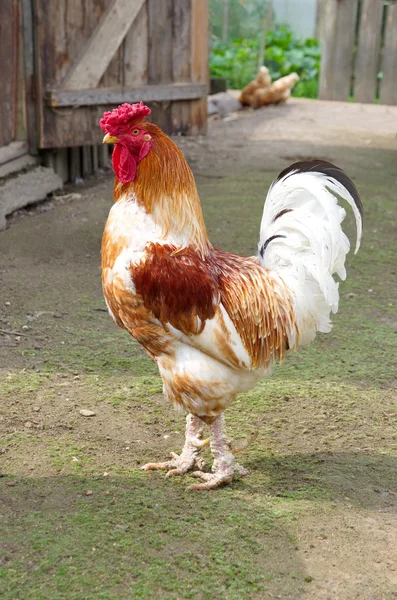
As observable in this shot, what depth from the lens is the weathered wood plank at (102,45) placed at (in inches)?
323

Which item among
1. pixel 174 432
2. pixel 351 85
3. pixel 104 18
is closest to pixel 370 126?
pixel 351 85

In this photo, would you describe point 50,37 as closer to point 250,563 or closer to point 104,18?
point 104,18

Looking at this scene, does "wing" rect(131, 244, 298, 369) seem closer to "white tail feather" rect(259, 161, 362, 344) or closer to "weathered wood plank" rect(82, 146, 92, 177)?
"white tail feather" rect(259, 161, 362, 344)

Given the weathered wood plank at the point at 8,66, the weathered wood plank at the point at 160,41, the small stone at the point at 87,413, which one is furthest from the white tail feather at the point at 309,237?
the weathered wood plank at the point at 160,41

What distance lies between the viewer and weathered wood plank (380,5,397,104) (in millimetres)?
14211

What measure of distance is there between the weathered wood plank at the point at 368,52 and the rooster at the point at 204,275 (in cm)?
1193

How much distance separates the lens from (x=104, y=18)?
8359 millimetres

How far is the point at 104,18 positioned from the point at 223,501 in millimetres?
6516

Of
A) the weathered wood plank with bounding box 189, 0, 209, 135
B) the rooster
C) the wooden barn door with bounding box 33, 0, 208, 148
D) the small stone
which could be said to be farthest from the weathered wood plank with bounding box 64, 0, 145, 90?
the rooster

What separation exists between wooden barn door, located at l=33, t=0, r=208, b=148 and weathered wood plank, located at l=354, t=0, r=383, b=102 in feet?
18.8

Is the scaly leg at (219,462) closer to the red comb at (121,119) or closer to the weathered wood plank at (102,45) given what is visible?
the red comb at (121,119)

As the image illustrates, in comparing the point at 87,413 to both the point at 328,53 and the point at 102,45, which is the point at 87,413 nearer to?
the point at 102,45

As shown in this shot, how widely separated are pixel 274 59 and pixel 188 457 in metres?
14.9

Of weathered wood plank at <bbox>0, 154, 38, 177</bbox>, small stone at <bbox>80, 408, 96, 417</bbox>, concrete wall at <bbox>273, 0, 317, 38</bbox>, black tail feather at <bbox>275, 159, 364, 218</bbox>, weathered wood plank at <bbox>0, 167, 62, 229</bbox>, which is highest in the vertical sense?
concrete wall at <bbox>273, 0, 317, 38</bbox>
